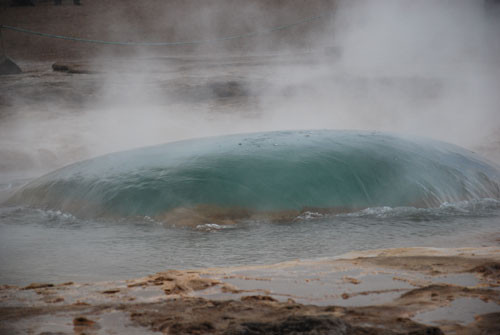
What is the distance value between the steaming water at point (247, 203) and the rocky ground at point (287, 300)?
430 mm

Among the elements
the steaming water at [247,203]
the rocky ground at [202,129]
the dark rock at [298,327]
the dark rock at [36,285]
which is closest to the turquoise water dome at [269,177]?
the steaming water at [247,203]

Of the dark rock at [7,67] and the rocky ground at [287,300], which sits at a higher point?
the dark rock at [7,67]

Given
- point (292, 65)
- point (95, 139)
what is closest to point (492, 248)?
point (95, 139)

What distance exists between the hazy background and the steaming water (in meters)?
2.66

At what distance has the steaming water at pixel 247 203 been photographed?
318cm

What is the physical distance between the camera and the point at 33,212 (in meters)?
4.02

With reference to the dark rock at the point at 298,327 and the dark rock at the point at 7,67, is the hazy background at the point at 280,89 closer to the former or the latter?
the dark rock at the point at 7,67

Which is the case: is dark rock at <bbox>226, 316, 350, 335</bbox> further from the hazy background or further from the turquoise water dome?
the hazy background

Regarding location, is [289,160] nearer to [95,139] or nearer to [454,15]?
[95,139]

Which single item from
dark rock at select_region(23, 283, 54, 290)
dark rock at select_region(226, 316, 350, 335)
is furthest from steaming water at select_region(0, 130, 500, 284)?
dark rock at select_region(226, 316, 350, 335)

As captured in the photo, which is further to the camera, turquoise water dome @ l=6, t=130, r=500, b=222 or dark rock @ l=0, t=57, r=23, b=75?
dark rock @ l=0, t=57, r=23, b=75

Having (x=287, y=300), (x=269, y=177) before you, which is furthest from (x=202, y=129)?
(x=287, y=300)

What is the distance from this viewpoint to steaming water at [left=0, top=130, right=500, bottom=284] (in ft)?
10.4

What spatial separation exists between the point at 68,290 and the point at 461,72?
8.74m
